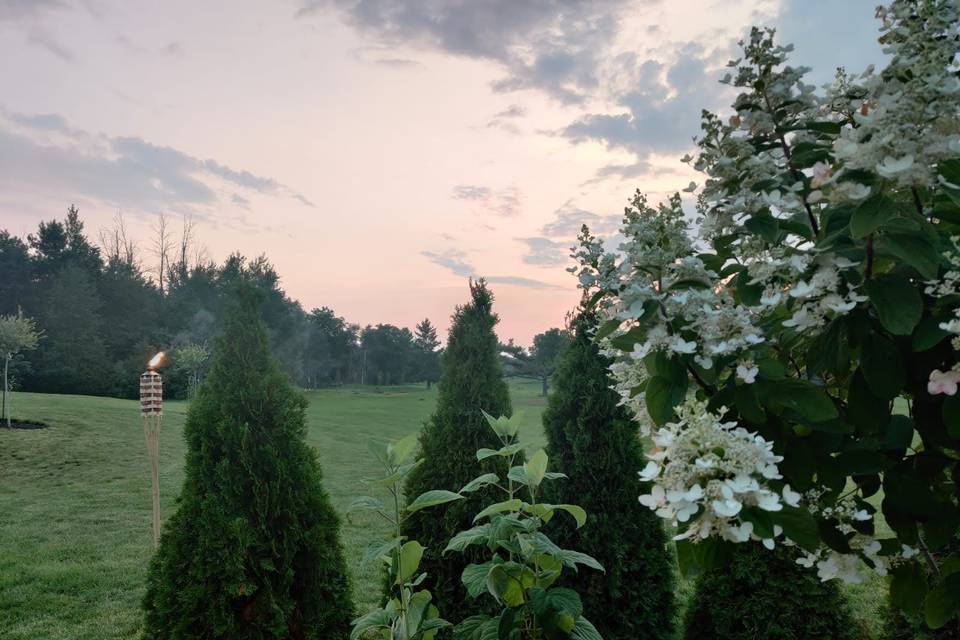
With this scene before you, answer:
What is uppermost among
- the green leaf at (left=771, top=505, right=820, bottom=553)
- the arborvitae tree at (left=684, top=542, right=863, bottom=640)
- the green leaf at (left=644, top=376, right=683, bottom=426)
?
the green leaf at (left=644, top=376, right=683, bottom=426)

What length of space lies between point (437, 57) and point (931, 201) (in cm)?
470

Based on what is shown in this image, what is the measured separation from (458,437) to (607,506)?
117 cm

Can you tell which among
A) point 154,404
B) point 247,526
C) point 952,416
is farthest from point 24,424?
point 952,416

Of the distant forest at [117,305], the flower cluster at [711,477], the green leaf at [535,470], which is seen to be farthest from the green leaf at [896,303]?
the distant forest at [117,305]

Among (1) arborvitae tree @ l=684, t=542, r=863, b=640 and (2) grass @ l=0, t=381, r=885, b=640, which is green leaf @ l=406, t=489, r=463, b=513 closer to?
(2) grass @ l=0, t=381, r=885, b=640

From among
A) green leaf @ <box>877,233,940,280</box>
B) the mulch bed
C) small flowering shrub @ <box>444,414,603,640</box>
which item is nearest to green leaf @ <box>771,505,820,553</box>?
green leaf @ <box>877,233,940,280</box>

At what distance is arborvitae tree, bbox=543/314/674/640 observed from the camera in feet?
13.4

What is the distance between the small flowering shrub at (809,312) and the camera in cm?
115

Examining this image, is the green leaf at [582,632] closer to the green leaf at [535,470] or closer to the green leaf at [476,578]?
the green leaf at [476,578]

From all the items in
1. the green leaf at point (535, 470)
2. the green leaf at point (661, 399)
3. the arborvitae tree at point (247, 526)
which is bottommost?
the arborvitae tree at point (247, 526)

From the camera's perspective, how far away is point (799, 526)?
119cm

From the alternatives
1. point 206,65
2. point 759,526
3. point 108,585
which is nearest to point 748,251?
point 759,526

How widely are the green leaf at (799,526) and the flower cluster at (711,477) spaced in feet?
0.33

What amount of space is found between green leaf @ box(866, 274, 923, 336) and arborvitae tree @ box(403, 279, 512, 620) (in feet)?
10.1
